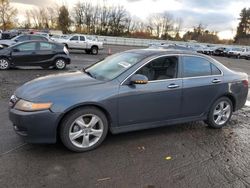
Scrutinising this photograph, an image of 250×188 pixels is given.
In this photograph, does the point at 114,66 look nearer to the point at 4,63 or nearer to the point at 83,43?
the point at 4,63

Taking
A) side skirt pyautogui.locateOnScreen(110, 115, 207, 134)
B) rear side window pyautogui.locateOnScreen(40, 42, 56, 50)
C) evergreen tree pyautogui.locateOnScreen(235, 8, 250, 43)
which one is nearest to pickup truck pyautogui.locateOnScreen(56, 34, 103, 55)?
rear side window pyautogui.locateOnScreen(40, 42, 56, 50)

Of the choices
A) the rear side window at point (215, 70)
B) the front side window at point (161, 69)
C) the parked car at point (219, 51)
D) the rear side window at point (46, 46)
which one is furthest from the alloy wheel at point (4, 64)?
the parked car at point (219, 51)

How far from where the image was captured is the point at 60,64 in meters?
14.3

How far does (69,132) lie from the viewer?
4.21 m

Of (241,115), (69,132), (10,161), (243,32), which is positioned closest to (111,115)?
(69,132)

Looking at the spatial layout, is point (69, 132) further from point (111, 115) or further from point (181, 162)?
point (181, 162)

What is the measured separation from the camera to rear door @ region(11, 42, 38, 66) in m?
13.1

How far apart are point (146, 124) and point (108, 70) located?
117 centimetres

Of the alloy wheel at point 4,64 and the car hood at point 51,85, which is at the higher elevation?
the car hood at point 51,85

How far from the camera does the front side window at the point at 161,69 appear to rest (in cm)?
486

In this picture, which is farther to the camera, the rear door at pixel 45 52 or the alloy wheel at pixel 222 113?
the rear door at pixel 45 52

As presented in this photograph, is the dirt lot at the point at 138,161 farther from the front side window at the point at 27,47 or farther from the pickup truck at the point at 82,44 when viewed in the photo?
the pickup truck at the point at 82,44

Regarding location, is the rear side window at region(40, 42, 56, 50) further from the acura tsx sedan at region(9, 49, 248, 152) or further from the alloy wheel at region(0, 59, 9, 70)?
the acura tsx sedan at region(9, 49, 248, 152)

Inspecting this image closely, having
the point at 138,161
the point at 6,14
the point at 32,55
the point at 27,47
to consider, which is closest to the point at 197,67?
the point at 138,161
